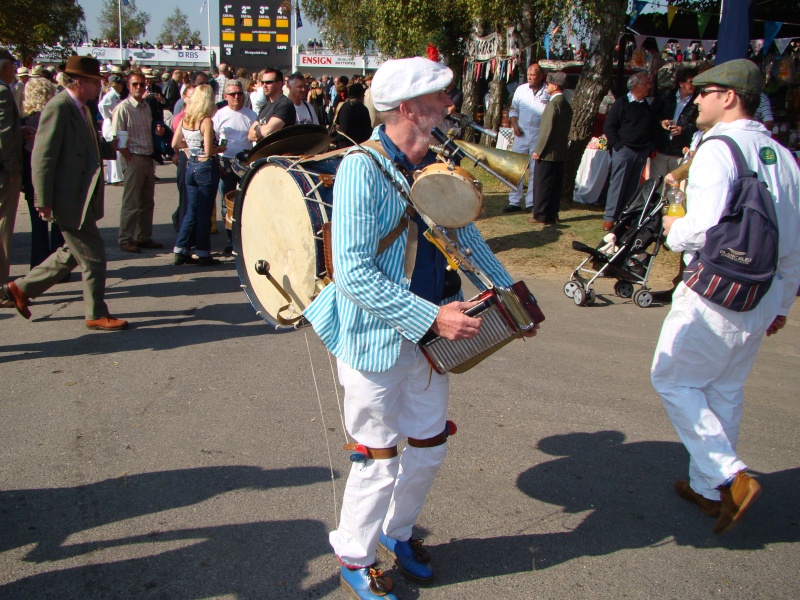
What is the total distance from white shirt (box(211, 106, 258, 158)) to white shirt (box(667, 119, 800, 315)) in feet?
18.6

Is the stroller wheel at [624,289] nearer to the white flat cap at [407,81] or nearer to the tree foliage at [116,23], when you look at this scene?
the white flat cap at [407,81]

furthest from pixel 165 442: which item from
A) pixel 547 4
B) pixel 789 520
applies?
pixel 547 4

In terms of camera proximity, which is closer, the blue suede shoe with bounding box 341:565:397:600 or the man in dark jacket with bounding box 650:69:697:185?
the blue suede shoe with bounding box 341:565:397:600

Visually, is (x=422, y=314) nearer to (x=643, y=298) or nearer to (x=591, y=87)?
(x=643, y=298)

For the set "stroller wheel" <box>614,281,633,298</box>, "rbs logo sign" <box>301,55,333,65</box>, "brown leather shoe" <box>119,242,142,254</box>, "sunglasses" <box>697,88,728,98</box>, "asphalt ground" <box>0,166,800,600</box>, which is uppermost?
"rbs logo sign" <box>301,55,333,65</box>

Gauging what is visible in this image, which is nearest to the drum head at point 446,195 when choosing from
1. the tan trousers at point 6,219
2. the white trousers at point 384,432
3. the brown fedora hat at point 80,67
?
the white trousers at point 384,432

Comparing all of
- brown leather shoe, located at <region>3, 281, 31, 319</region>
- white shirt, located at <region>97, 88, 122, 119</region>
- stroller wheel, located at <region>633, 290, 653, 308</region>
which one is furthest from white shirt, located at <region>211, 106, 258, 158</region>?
white shirt, located at <region>97, 88, 122, 119</region>

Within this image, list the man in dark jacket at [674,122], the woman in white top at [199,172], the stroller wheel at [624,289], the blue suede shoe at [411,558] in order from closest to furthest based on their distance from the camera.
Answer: the blue suede shoe at [411,558]
the stroller wheel at [624,289]
the woman in white top at [199,172]
the man in dark jacket at [674,122]

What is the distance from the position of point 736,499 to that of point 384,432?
1.65 metres

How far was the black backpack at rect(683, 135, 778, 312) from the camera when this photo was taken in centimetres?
305

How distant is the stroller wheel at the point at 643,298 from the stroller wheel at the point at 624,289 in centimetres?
26

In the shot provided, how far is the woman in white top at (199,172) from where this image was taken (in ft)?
24.9

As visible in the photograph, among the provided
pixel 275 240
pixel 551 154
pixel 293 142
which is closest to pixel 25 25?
pixel 551 154

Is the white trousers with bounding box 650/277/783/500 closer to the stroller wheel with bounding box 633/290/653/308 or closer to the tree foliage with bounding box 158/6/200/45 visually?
the stroller wheel with bounding box 633/290/653/308
